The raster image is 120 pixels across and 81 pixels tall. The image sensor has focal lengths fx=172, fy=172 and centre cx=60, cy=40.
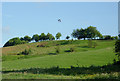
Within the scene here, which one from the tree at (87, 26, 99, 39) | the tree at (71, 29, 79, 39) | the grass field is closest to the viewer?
the grass field

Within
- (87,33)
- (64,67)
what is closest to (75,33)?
(87,33)

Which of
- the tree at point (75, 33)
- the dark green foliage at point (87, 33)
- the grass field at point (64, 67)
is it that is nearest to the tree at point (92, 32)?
the dark green foliage at point (87, 33)

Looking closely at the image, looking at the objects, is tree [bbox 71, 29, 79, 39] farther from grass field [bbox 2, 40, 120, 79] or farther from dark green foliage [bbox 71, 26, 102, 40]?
grass field [bbox 2, 40, 120, 79]

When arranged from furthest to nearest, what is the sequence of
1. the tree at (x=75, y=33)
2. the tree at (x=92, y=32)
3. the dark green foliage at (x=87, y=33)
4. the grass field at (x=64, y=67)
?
the tree at (x=75, y=33)
the dark green foliage at (x=87, y=33)
the tree at (x=92, y=32)
the grass field at (x=64, y=67)

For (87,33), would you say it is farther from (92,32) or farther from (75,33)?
(75,33)

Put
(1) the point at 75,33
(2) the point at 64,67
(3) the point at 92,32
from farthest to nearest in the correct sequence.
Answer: (1) the point at 75,33, (3) the point at 92,32, (2) the point at 64,67

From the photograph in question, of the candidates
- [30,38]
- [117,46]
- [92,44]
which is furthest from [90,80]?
[30,38]

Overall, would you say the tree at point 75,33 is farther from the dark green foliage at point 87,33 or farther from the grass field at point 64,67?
the grass field at point 64,67

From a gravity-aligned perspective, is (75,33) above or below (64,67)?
above

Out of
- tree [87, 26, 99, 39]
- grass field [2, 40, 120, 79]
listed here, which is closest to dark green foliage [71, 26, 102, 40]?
tree [87, 26, 99, 39]

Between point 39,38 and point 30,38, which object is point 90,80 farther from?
point 30,38

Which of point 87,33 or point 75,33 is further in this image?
point 75,33

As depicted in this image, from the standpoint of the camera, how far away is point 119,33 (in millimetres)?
25938

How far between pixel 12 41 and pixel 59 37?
4196cm
